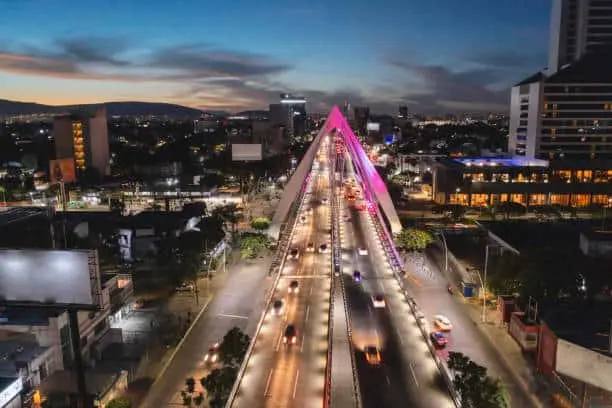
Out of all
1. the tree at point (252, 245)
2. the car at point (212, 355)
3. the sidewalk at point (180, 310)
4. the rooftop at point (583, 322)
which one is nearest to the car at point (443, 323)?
the rooftop at point (583, 322)

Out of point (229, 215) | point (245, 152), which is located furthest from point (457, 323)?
point (245, 152)

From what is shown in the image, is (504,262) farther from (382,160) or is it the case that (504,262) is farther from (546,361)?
(382,160)

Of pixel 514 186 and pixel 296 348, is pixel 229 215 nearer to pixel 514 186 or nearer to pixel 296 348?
pixel 296 348

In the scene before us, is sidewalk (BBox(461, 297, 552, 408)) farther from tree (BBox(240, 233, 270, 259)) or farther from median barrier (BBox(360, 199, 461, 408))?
tree (BBox(240, 233, 270, 259))

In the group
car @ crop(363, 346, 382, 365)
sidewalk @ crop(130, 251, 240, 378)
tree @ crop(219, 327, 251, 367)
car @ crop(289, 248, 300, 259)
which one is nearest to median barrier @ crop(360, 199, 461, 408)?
car @ crop(363, 346, 382, 365)

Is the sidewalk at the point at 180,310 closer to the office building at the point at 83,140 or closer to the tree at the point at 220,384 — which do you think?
the tree at the point at 220,384
